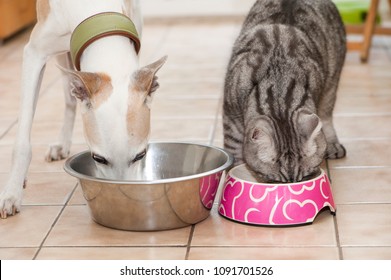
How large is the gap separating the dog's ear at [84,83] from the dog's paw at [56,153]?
1.14 metres

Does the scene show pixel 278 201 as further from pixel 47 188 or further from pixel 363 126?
pixel 363 126

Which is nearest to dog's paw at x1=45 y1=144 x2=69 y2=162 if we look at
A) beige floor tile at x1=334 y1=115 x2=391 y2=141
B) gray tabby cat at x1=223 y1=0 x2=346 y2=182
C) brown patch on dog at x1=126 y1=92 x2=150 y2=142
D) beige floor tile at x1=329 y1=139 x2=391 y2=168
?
gray tabby cat at x1=223 y1=0 x2=346 y2=182

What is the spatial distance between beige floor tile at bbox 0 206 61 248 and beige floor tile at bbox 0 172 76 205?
79mm

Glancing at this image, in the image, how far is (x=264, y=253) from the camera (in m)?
2.62

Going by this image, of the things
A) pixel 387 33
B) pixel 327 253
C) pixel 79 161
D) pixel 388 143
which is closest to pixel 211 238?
pixel 327 253

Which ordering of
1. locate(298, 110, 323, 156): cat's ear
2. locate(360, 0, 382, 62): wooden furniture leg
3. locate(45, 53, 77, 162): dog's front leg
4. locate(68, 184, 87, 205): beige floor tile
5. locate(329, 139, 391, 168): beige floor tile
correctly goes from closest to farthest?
locate(298, 110, 323, 156): cat's ear < locate(68, 184, 87, 205): beige floor tile < locate(329, 139, 391, 168): beige floor tile < locate(45, 53, 77, 162): dog's front leg < locate(360, 0, 382, 62): wooden furniture leg

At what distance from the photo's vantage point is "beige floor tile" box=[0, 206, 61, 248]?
2.80 meters

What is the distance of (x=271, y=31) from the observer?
3.21 m

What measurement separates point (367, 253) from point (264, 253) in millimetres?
341

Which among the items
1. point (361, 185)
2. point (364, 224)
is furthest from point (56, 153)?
point (364, 224)

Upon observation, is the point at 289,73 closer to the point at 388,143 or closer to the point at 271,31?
the point at 271,31

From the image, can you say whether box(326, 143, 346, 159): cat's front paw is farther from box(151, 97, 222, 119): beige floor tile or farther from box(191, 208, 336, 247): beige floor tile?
box(151, 97, 222, 119): beige floor tile

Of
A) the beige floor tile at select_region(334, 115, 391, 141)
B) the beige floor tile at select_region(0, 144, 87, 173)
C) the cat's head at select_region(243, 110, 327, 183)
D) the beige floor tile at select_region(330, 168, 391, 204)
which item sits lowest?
the beige floor tile at select_region(334, 115, 391, 141)

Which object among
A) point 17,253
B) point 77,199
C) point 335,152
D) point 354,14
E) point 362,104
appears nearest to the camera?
point 17,253
